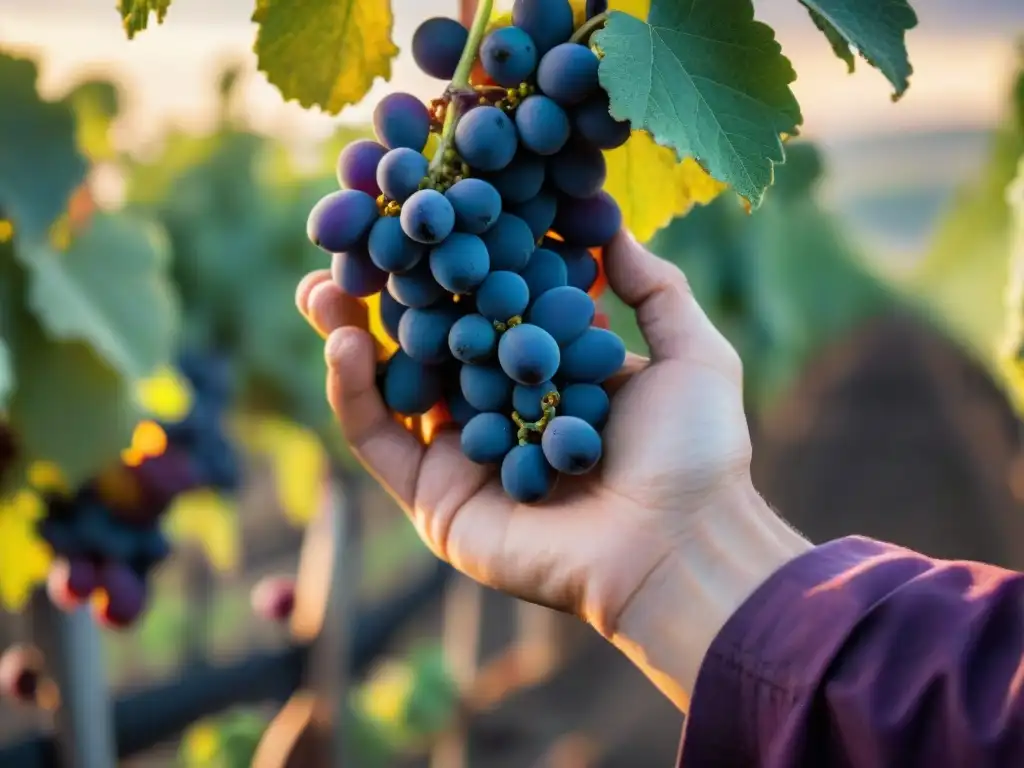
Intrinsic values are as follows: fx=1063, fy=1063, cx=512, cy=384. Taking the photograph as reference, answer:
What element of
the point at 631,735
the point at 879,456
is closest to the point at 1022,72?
the point at 631,735

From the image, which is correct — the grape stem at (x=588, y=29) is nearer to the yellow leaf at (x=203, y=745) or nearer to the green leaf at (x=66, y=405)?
the green leaf at (x=66, y=405)

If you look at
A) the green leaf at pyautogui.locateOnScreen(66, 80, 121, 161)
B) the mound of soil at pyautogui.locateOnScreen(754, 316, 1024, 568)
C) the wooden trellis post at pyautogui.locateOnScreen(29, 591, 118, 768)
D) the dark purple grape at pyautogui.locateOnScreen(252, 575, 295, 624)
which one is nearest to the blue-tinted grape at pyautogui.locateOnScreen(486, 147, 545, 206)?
the green leaf at pyautogui.locateOnScreen(66, 80, 121, 161)

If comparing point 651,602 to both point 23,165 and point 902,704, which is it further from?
point 23,165

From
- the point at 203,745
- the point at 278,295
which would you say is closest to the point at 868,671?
the point at 278,295

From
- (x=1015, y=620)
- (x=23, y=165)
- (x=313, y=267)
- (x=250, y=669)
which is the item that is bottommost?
(x=250, y=669)

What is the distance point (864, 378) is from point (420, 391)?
1327cm

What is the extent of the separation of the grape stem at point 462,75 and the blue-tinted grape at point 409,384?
0.16 metres

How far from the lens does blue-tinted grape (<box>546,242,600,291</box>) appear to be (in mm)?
792

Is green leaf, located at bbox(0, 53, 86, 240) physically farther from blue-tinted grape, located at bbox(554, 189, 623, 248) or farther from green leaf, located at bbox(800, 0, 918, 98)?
green leaf, located at bbox(800, 0, 918, 98)

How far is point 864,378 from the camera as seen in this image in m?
13.3

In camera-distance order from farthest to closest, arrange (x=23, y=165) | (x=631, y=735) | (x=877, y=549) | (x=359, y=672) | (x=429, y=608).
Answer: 1. (x=429, y=608)
2. (x=359, y=672)
3. (x=631, y=735)
4. (x=23, y=165)
5. (x=877, y=549)

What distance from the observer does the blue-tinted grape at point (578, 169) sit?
71cm

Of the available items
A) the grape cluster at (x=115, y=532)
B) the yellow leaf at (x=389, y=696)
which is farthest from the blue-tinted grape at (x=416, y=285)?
the yellow leaf at (x=389, y=696)

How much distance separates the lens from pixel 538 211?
2.40 feet
